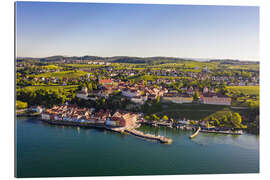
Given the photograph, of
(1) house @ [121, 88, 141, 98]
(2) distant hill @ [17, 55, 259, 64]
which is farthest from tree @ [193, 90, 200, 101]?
(1) house @ [121, 88, 141, 98]

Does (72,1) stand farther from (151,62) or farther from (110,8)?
(151,62)

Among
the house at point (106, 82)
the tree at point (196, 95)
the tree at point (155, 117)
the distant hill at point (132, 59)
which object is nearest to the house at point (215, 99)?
the tree at point (196, 95)

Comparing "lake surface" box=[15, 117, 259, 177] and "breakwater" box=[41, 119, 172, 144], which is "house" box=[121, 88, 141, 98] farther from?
"lake surface" box=[15, 117, 259, 177]

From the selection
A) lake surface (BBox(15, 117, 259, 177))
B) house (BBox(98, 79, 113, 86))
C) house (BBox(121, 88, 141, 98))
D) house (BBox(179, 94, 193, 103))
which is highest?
house (BBox(98, 79, 113, 86))

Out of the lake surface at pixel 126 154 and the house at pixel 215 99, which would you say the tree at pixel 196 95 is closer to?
the house at pixel 215 99

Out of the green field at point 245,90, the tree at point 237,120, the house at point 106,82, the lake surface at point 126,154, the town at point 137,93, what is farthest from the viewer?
the house at point 106,82

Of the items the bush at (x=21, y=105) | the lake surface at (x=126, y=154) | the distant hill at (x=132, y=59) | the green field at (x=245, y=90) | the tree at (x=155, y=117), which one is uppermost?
the distant hill at (x=132, y=59)

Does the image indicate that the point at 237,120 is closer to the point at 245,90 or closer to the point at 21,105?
the point at 245,90
